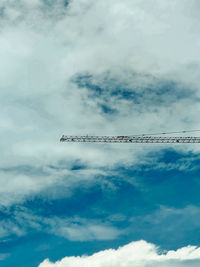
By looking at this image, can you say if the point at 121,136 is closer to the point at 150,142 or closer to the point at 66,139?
the point at 150,142

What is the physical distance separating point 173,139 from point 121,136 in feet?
95.1

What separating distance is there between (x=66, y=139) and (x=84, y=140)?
10415 mm

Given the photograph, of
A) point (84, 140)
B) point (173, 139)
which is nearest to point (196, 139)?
point (173, 139)

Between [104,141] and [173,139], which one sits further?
[104,141]

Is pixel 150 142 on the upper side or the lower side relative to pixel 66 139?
lower

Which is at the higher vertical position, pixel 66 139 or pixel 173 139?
pixel 66 139

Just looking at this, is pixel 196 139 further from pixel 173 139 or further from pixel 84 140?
pixel 84 140

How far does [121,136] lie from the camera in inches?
7554

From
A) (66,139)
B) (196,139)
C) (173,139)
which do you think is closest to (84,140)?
(66,139)

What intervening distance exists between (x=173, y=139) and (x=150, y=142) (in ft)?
40.9

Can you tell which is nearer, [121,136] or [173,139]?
[173,139]

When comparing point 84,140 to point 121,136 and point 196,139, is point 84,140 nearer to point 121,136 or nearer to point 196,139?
point 121,136

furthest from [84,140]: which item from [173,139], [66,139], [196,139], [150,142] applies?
[196,139]

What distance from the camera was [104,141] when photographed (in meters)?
192
